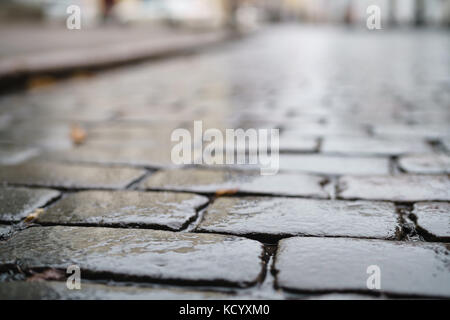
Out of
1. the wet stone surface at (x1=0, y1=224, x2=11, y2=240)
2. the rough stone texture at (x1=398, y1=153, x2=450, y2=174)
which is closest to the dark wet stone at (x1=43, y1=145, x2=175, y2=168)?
the wet stone surface at (x1=0, y1=224, x2=11, y2=240)

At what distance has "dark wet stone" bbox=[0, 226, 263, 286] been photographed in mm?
1186

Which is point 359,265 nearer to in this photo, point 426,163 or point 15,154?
point 426,163

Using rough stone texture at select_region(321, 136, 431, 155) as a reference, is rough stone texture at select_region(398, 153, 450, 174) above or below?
below

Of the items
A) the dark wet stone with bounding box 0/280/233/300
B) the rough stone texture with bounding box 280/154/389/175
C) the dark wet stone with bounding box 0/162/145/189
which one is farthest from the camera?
the rough stone texture with bounding box 280/154/389/175

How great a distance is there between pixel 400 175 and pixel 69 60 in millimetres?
5491

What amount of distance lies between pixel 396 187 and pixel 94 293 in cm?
121

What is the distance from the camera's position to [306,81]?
219 inches

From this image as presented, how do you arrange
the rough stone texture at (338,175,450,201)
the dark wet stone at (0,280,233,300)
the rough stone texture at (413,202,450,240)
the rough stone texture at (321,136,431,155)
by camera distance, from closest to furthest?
the dark wet stone at (0,280,233,300)
the rough stone texture at (413,202,450,240)
the rough stone texture at (338,175,450,201)
the rough stone texture at (321,136,431,155)

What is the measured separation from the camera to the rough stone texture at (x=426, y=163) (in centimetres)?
205

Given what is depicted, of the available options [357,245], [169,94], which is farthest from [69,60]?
[357,245]

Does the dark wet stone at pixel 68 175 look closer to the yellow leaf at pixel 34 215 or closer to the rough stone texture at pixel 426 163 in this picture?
the yellow leaf at pixel 34 215

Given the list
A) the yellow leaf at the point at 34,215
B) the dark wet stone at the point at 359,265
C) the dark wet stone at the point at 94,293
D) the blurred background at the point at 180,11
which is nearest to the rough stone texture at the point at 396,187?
the dark wet stone at the point at 359,265

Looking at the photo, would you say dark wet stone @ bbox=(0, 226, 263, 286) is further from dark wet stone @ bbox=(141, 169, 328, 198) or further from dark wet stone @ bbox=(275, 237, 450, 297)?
dark wet stone @ bbox=(141, 169, 328, 198)

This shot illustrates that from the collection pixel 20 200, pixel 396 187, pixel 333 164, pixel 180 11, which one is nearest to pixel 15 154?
pixel 20 200
